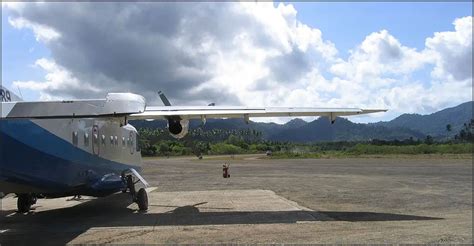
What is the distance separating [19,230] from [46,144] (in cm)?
262

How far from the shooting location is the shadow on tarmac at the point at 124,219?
487 inches

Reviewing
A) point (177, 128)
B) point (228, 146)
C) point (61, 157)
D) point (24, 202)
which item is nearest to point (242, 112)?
point (177, 128)

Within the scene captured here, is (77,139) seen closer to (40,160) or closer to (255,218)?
(40,160)

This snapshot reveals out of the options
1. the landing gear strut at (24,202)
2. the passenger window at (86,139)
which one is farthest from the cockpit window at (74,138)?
the landing gear strut at (24,202)

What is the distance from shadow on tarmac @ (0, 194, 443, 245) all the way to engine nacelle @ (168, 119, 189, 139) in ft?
8.62

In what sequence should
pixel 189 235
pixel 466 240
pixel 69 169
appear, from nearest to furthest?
1. pixel 466 240
2. pixel 189 235
3. pixel 69 169

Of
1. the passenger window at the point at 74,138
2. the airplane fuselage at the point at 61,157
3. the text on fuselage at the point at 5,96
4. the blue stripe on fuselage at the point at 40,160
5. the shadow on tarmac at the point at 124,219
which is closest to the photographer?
the text on fuselage at the point at 5,96

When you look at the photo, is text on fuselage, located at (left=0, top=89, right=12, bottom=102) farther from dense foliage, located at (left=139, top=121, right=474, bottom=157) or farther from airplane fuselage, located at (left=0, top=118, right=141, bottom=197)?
dense foliage, located at (left=139, top=121, right=474, bottom=157)

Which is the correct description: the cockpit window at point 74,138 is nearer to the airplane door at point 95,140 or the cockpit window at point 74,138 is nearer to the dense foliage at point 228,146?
the airplane door at point 95,140

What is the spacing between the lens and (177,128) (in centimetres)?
1756

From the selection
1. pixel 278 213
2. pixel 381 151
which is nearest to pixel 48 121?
pixel 278 213

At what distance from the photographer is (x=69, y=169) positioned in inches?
540

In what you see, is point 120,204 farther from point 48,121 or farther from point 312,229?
point 312,229

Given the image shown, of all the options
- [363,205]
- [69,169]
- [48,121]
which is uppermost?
[48,121]
